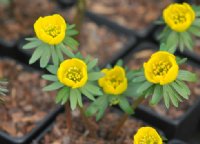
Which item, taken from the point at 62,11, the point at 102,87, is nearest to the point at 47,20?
the point at 102,87

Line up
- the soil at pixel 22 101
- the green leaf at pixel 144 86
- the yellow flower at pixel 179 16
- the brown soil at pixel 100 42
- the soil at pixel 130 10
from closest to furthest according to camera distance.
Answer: the green leaf at pixel 144 86 < the yellow flower at pixel 179 16 < the soil at pixel 22 101 < the brown soil at pixel 100 42 < the soil at pixel 130 10

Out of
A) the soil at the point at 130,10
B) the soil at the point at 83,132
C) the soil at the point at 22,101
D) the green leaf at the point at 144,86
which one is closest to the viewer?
the green leaf at the point at 144,86

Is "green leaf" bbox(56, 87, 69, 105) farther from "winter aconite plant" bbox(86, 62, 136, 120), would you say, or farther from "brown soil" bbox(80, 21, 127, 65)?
"brown soil" bbox(80, 21, 127, 65)

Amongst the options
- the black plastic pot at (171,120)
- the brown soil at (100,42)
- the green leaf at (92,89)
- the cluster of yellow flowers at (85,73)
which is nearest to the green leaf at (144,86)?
the cluster of yellow flowers at (85,73)

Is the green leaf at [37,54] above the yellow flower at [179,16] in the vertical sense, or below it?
below

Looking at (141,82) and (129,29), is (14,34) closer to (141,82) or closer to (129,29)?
(129,29)

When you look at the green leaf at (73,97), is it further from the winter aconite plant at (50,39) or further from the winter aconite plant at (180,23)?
the winter aconite plant at (180,23)

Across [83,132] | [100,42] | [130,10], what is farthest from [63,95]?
[130,10]

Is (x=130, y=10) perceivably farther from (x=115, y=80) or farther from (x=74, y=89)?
(x=74, y=89)
